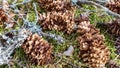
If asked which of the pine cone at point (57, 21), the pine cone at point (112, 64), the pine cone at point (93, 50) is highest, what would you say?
the pine cone at point (57, 21)

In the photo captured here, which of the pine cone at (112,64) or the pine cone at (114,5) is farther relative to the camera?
the pine cone at (114,5)

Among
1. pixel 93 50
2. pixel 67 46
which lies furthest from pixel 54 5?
pixel 93 50

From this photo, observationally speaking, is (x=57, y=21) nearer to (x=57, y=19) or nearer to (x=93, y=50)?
(x=57, y=19)

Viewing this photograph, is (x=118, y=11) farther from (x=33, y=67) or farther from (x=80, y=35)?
(x=33, y=67)

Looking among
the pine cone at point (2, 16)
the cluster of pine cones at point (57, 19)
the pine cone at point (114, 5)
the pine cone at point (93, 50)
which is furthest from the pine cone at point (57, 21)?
the pine cone at point (114, 5)

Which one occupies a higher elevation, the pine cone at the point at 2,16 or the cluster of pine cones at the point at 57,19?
A: the pine cone at the point at 2,16

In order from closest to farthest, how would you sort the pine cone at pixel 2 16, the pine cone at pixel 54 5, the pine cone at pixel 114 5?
the pine cone at pixel 2 16, the pine cone at pixel 54 5, the pine cone at pixel 114 5

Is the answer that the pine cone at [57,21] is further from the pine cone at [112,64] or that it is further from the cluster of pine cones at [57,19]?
the pine cone at [112,64]

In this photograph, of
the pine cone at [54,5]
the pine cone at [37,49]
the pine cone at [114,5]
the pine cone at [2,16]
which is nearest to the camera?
the pine cone at [37,49]
